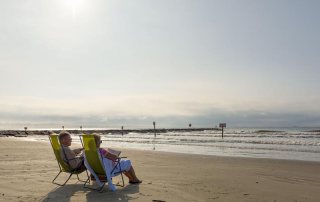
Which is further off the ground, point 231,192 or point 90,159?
point 90,159

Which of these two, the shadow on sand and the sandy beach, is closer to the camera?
the shadow on sand

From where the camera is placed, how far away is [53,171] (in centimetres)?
967

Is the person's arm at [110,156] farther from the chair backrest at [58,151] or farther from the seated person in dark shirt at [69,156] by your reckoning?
the chair backrest at [58,151]

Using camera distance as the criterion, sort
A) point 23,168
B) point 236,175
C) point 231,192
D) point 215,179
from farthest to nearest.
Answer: point 23,168 → point 236,175 → point 215,179 → point 231,192

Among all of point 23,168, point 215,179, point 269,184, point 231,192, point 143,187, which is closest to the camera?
point 231,192

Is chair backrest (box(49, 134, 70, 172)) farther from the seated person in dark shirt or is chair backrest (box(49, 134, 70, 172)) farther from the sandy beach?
the sandy beach

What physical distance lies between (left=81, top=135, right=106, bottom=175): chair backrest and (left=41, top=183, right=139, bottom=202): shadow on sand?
0.42m

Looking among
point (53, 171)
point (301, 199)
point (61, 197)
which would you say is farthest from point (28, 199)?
point (301, 199)

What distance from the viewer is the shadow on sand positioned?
6.32 metres

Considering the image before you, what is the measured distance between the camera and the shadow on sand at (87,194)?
6.32 meters

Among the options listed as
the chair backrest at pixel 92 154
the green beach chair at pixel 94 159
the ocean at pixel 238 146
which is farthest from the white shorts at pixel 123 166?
the ocean at pixel 238 146

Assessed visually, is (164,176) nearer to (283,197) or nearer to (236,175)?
(236,175)

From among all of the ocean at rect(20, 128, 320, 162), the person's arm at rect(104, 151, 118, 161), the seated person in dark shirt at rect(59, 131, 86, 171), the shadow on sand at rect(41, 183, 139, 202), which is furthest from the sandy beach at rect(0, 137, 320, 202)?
the ocean at rect(20, 128, 320, 162)

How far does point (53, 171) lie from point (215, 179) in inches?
169
